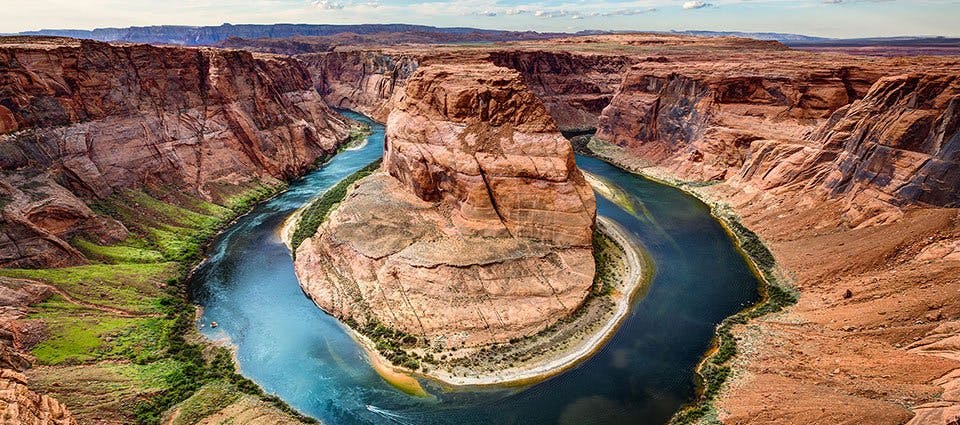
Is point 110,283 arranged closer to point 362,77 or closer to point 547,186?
point 547,186

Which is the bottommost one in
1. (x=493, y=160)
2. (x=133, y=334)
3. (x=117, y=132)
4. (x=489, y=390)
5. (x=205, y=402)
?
(x=489, y=390)

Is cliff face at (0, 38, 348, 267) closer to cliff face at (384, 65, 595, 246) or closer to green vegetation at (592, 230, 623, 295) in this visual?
cliff face at (384, 65, 595, 246)

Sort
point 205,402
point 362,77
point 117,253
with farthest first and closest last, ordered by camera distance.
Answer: point 362,77, point 117,253, point 205,402

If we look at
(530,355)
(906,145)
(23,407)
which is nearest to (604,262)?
(530,355)

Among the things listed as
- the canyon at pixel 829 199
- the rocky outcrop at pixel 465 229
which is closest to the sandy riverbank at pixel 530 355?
the rocky outcrop at pixel 465 229

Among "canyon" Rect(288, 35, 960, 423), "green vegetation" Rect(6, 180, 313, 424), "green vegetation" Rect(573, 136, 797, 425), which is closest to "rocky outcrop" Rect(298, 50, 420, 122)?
"canyon" Rect(288, 35, 960, 423)
